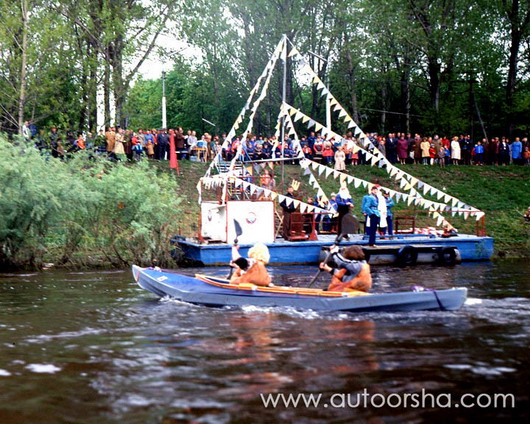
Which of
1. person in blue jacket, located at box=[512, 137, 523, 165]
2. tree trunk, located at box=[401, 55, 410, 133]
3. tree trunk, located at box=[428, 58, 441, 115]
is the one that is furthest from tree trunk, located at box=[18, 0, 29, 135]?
tree trunk, located at box=[401, 55, 410, 133]

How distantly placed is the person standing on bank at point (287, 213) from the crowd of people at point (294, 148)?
6802 mm

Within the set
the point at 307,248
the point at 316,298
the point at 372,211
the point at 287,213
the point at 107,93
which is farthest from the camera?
the point at 107,93

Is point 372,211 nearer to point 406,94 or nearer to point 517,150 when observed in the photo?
point 517,150

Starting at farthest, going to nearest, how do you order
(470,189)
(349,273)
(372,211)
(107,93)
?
1. (470,189)
2. (107,93)
3. (372,211)
4. (349,273)

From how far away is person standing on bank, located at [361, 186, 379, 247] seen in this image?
2658 cm

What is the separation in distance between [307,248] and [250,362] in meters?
15.4

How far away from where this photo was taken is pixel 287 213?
90.3 feet

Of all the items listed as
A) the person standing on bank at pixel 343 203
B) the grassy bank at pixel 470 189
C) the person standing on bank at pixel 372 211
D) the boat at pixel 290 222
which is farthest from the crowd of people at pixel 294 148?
the person standing on bank at pixel 372 211

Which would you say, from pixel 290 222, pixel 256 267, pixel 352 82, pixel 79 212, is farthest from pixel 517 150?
pixel 256 267

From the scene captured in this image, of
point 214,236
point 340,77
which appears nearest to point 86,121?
point 214,236

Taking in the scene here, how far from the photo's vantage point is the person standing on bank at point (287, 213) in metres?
27.2

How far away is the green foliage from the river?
19.7 feet

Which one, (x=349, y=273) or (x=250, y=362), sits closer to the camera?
(x=250, y=362)

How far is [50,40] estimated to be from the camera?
32438 millimetres
